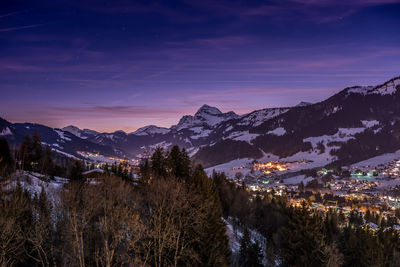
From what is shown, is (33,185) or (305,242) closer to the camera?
(305,242)

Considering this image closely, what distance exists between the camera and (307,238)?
1507 inches

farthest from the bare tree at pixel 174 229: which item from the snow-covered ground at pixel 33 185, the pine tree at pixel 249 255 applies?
the pine tree at pixel 249 255

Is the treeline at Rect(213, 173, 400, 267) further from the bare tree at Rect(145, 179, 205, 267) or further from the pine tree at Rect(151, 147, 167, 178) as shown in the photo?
the pine tree at Rect(151, 147, 167, 178)

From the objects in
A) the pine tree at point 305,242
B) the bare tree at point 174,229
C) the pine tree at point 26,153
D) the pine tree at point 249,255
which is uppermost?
the pine tree at point 26,153

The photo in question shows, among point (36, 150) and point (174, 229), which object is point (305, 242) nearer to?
point (174, 229)

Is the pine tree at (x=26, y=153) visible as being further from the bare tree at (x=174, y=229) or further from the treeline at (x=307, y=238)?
the treeline at (x=307, y=238)

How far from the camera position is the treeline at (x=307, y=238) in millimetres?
38406

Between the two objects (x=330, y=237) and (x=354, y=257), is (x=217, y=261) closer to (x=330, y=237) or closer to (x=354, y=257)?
(x=354, y=257)

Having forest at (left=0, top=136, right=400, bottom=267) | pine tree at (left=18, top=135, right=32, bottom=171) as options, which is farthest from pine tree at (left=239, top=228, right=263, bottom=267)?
pine tree at (left=18, top=135, right=32, bottom=171)

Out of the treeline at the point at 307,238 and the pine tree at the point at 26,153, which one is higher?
the pine tree at the point at 26,153

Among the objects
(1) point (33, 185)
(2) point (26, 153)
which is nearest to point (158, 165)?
(1) point (33, 185)

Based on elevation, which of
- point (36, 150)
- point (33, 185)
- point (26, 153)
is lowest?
point (33, 185)

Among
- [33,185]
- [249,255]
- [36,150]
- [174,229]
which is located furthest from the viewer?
[36,150]

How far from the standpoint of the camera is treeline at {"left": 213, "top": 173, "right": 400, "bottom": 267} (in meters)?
38.4
